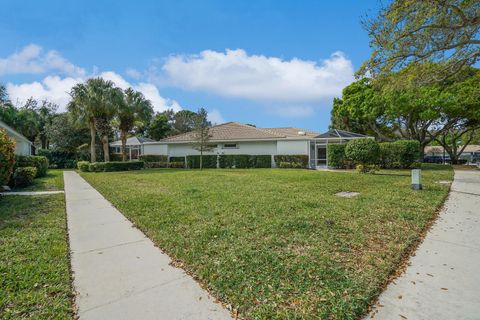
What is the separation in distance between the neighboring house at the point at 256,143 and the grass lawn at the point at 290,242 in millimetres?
14941

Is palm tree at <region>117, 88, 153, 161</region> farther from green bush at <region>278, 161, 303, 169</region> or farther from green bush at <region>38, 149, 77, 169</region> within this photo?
green bush at <region>278, 161, 303, 169</region>

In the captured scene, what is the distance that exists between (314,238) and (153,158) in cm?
2531

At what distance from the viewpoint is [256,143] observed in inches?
971

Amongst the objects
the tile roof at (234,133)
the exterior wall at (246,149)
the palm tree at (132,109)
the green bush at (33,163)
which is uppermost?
the palm tree at (132,109)

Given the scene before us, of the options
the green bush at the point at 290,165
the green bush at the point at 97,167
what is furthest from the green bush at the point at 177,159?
the green bush at the point at 290,165

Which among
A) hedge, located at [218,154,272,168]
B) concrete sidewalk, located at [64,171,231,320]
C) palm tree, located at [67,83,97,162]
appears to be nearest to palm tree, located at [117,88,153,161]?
palm tree, located at [67,83,97,162]

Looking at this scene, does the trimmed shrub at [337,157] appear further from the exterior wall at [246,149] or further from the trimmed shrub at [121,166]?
the trimmed shrub at [121,166]

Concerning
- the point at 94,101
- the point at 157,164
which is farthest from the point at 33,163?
the point at 157,164

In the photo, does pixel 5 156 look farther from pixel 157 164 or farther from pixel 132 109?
pixel 157 164

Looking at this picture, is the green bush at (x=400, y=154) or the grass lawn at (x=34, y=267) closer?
the grass lawn at (x=34, y=267)

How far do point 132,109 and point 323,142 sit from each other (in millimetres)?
18037

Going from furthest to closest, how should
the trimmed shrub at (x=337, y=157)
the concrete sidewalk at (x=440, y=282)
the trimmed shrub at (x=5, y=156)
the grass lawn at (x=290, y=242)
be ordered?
the trimmed shrub at (x=337, y=157) < the trimmed shrub at (x=5, y=156) < the grass lawn at (x=290, y=242) < the concrete sidewalk at (x=440, y=282)

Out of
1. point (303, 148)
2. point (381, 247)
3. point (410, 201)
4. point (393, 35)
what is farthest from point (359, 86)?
point (381, 247)

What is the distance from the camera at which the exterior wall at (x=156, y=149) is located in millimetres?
27844
